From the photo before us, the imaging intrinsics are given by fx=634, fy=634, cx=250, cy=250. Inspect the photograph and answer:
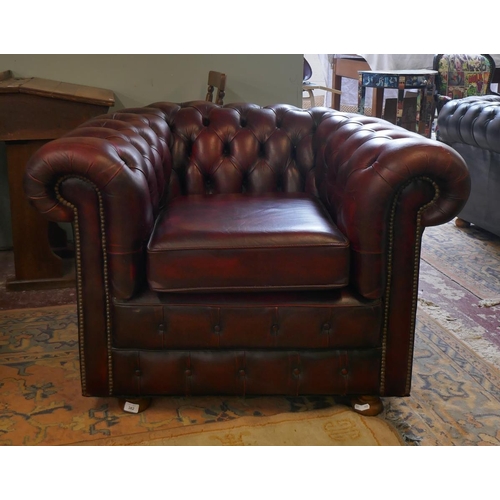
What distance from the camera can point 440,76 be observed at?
5.27 metres

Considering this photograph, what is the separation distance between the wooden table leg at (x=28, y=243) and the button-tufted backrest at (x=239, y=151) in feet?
2.57

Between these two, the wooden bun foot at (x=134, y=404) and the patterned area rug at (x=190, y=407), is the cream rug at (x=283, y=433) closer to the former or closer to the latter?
the patterned area rug at (x=190, y=407)

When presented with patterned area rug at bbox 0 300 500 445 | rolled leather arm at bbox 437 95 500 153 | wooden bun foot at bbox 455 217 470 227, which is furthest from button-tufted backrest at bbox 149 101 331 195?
wooden bun foot at bbox 455 217 470 227

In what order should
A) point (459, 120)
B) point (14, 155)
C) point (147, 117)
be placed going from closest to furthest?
point (147, 117) → point (14, 155) → point (459, 120)

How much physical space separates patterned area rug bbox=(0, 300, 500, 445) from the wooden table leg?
60 centimetres

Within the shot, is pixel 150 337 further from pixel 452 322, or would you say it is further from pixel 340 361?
pixel 452 322

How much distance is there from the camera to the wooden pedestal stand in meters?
2.60

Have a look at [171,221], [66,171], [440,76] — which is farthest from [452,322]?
[440,76]

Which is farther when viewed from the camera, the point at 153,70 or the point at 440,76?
the point at 440,76

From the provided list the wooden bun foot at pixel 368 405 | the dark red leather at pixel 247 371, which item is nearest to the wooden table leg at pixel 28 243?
the dark red leather at pixel 247 371

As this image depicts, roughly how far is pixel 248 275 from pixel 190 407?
0.47 metres

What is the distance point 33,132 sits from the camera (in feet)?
8.69

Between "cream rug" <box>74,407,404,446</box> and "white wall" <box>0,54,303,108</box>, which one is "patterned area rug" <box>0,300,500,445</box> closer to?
"cream rug" <box>74,407,404,446</box>

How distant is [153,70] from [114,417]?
1.89 metres
